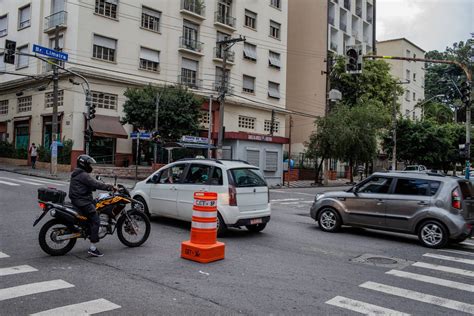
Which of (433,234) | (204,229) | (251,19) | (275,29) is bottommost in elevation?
(433,234)

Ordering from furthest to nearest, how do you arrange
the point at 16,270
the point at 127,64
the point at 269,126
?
the point at 269,126, the point at 127,64, the point at 16,270

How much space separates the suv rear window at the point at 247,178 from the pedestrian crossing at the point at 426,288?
3650mm

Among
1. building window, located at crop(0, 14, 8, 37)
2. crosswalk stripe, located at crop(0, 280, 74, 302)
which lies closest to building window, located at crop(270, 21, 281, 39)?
building window, located at crop(0, 14, 8, 37)

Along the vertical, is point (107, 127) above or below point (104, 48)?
below

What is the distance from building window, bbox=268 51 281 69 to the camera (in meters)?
43.6

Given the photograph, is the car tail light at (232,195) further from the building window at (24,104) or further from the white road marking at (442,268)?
the building window at (24,104)

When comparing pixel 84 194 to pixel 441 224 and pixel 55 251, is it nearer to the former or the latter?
pixel 55 251

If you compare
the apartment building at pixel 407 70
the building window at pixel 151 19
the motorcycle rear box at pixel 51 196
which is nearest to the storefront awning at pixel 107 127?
the building window at pixel 151 19

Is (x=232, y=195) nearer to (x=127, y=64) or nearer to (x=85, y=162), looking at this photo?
(x=85, y=162)

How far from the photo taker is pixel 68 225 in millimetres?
7195

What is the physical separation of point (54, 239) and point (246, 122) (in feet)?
115

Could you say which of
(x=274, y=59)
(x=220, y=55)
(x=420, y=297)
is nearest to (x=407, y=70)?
(x=274, y=59)

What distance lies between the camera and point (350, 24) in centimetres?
5328

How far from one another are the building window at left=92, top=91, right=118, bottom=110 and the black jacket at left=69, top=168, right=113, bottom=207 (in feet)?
77.4
